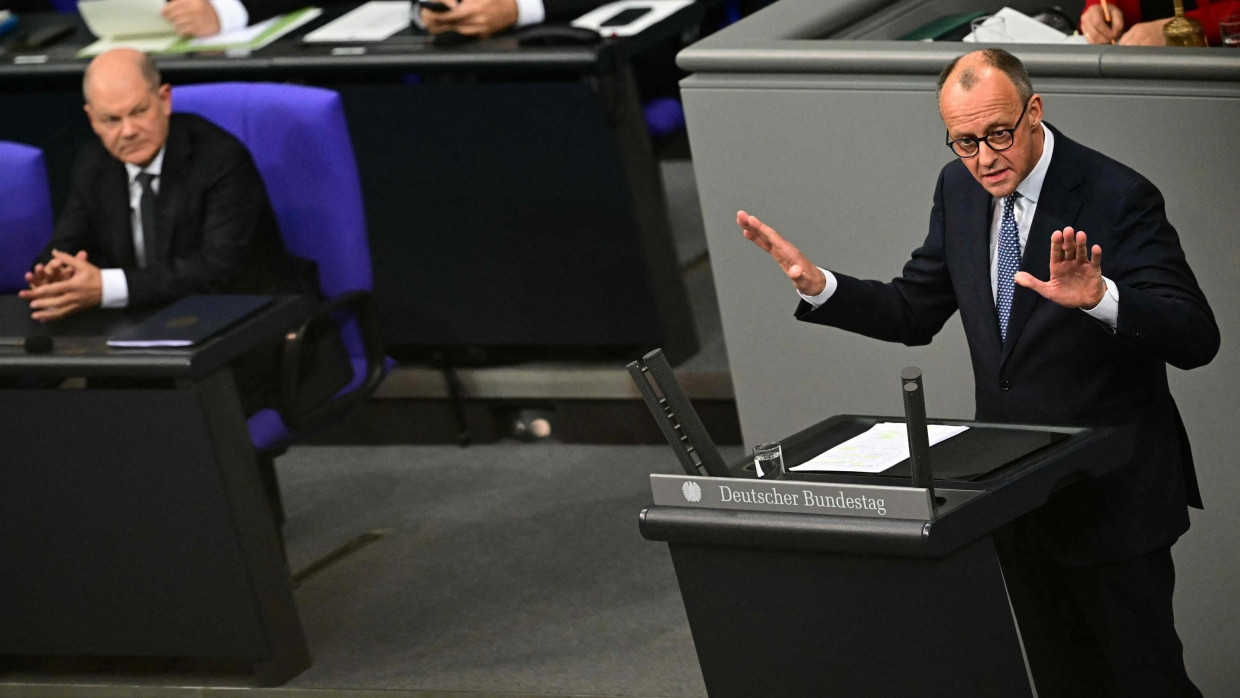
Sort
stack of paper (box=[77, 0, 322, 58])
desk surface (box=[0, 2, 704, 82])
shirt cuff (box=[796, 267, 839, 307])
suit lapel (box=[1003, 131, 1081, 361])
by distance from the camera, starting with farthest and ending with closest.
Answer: stack of paper (box=[77, 0, 322, 58]) → desk surface (box=[0, 2, 704, 82]) → shirt cuff (box=[796, 267, 839, 307]) → suit lapel (box=[1003, 131, 1081, 361])

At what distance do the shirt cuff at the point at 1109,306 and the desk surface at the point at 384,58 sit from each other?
7.97 ft

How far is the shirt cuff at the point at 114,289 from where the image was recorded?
4.00 metres

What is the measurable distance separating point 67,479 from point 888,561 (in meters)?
2.12

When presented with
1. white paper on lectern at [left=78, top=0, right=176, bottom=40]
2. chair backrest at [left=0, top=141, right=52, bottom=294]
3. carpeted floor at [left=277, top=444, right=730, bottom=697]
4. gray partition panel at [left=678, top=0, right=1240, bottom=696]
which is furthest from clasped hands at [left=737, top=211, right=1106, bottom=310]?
white paper on lectern at [left=78, top=0, right=176, bottom=40]

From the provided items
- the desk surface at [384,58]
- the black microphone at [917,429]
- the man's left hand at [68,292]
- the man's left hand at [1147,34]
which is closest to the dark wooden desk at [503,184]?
the desk surface at [384,58]

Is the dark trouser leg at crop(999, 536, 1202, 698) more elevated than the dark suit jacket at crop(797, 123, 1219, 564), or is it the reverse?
the dark suit jacket at crop(797, 123, 1219, 564)

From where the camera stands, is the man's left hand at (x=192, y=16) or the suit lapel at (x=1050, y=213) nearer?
the suit lapel at (x=1050, y=213)

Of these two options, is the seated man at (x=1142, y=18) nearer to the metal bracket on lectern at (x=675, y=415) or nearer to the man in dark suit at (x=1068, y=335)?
the man in dark suit at (x=1068, y=335)

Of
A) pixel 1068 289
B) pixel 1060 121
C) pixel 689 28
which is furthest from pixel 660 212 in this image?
pixel 1068 289

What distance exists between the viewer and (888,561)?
2.15 metres

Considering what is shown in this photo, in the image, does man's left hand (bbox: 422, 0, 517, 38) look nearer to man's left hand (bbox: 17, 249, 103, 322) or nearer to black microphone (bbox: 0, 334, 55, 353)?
man's left hand (bbox: 17, 249, 103, 322)

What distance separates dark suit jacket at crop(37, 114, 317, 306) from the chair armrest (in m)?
0.13

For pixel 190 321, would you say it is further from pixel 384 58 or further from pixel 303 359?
pixel 384 58

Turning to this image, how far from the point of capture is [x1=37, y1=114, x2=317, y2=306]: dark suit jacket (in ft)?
13.5
